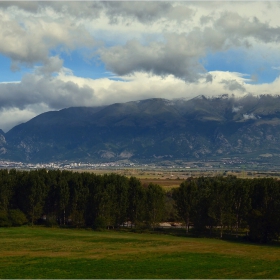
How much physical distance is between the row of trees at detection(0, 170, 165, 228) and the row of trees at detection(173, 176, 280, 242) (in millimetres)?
7119

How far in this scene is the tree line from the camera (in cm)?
8938

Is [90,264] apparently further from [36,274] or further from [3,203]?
[3,203]

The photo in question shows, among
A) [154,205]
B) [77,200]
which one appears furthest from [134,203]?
[77,200]

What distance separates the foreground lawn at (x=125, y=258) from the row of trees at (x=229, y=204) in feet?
47.3

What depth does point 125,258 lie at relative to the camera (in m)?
55.1

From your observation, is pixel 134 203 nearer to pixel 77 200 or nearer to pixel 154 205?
pixel 154 205

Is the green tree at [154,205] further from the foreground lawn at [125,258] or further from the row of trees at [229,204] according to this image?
the foreground lawn at [125,258]

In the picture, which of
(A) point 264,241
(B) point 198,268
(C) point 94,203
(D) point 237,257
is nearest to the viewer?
(B) point 198,268

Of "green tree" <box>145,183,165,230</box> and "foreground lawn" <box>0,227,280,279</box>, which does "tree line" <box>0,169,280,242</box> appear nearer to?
"green tree" <box>145,183,165,230</box>

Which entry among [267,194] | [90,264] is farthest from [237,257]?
[267,194]

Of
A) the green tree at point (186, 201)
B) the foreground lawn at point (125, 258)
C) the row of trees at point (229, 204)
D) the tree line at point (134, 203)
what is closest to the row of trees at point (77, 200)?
the tree line at point (134, 203)

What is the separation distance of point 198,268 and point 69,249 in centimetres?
2160

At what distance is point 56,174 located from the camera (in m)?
114

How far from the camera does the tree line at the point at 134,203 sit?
89375 mm
